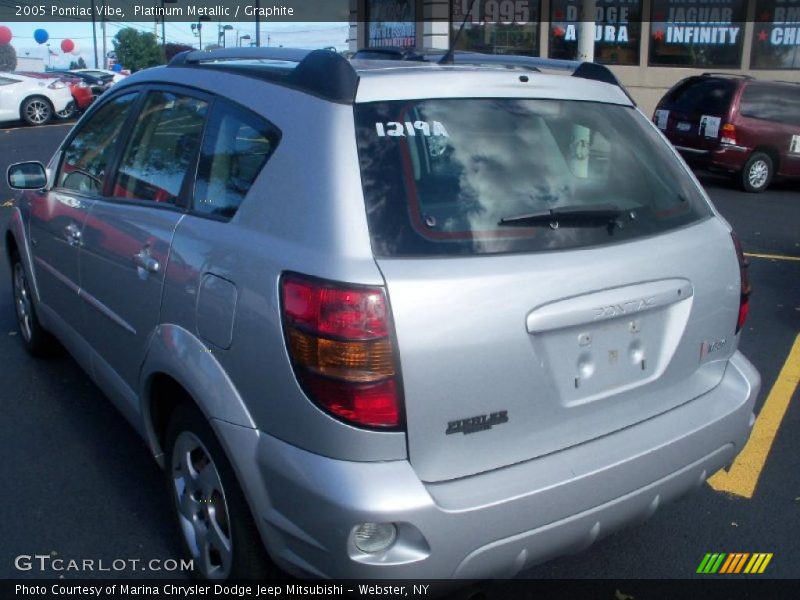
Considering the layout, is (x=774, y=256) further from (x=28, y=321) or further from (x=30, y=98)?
(x=30, y=98)

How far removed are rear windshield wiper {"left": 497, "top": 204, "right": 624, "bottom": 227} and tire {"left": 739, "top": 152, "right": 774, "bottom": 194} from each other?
1148 centimetres

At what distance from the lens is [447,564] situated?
7.82 feet

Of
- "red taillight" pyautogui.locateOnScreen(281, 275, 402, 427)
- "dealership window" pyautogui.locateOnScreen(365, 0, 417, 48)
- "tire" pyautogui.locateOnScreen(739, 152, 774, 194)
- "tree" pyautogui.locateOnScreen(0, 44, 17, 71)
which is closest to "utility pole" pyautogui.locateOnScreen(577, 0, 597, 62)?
"tire" pyautogui.locateOnScreen(739, 152, 774, 194)

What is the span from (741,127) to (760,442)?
9.79 meters

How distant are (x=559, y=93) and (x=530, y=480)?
1300mm

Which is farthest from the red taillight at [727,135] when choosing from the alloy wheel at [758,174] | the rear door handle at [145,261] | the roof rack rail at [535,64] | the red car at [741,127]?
the rear door handle at [145,261]

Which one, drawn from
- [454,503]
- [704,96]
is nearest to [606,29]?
[704,96]

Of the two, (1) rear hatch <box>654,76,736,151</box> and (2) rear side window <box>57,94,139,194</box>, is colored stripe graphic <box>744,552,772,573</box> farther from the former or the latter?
(1) rear hatch <box>654,76,736,151</box>

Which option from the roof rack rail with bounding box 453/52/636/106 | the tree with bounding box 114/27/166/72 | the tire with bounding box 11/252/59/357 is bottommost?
the tire with bounding box 11/252/59/357

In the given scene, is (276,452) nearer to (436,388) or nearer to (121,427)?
(436,388)

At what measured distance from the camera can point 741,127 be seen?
12977 millimetres

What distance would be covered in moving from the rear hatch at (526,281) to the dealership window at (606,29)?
20.5m

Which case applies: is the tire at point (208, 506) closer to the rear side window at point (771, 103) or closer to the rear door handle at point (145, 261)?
the rear door handle at point (145, 261)

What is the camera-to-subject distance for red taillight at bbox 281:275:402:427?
7.61 ft
